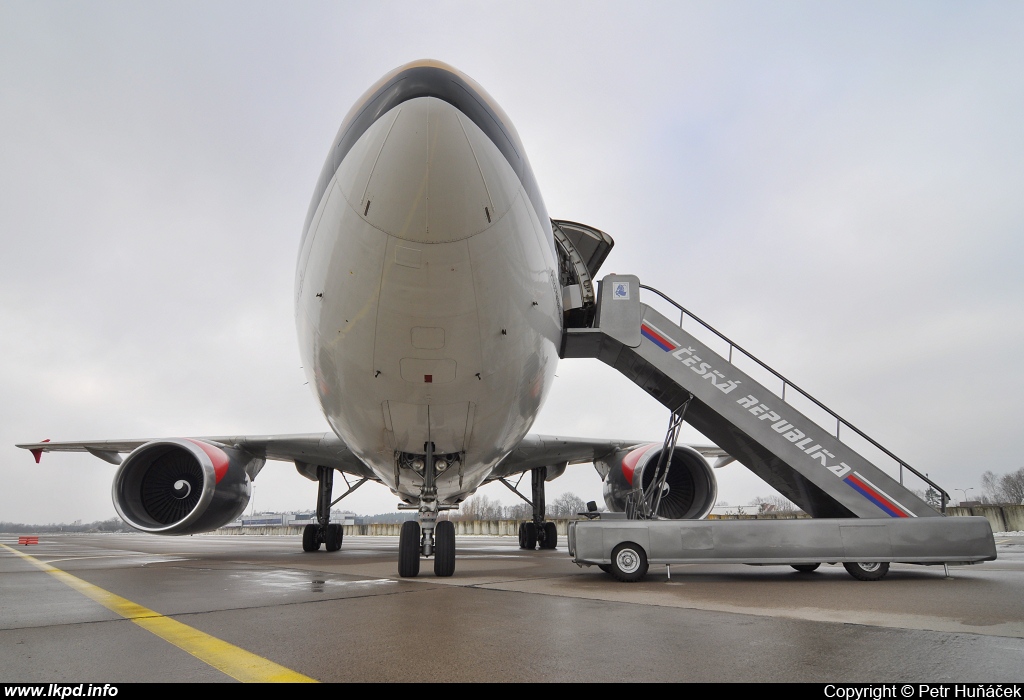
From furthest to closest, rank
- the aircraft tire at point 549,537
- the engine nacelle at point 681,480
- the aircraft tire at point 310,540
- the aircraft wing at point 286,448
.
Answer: the aircraft tire at point 549,537
the aircraft tire at point 310,540
the aircraft wing at point 286,448
the engine nacelle at point 681,480

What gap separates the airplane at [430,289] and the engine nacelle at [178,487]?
4.21 m

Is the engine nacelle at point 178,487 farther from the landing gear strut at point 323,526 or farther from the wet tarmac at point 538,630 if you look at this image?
the wet tarmac at point 538,630

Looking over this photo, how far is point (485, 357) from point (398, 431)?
4.88ft

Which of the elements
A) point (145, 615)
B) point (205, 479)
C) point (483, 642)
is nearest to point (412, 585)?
point (145, 615)

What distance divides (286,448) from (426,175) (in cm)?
960

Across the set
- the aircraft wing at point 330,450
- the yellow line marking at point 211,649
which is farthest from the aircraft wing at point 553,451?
the yellow line marking at point 211,649

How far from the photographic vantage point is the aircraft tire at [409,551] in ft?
21.0

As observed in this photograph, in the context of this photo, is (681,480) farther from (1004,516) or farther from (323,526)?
(1004,516)

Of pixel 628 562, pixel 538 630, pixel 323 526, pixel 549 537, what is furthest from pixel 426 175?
pixel 323 526

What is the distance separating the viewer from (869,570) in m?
6.04

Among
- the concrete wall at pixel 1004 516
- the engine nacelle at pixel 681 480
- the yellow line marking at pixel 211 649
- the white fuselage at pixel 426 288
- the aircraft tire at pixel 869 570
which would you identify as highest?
the white fuselage at pixel 426 288

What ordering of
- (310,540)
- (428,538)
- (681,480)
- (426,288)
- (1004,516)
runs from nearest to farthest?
(426,288), (428,538), (681,480), (310,540), (1004,516)

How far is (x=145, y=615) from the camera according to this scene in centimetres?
396

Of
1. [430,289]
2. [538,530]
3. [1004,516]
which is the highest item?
[430,289]
